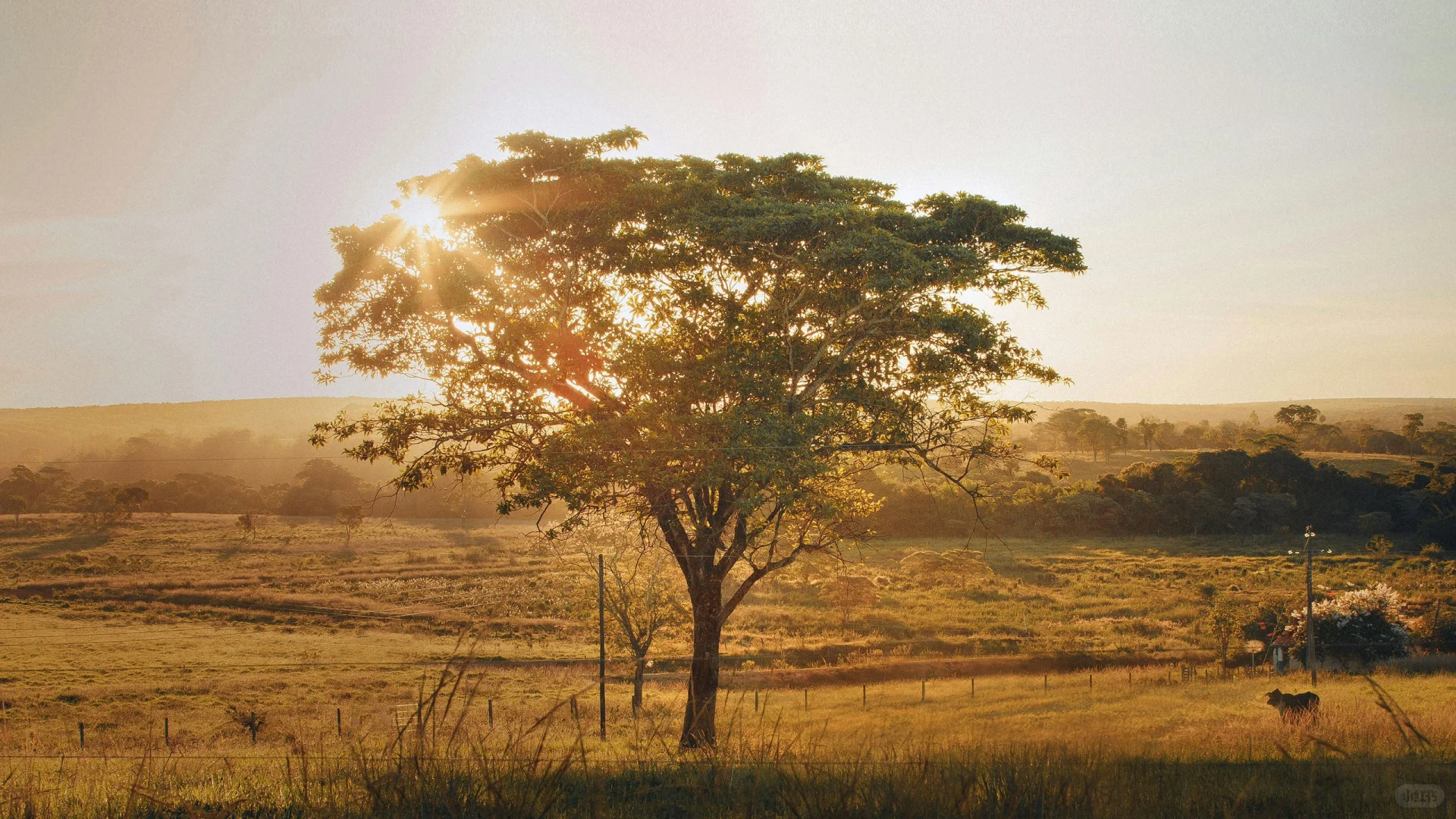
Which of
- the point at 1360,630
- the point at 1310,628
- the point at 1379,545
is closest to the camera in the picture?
the point at 1310,628

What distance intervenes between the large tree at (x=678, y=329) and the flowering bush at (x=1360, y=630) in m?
35.4

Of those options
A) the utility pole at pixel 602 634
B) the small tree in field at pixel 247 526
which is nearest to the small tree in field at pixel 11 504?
the small tree in field at pixel 247 526

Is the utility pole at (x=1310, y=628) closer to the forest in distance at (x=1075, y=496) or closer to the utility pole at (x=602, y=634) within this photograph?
the forest in distance at (x=1075, y=496)

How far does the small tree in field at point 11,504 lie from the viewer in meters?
58.6

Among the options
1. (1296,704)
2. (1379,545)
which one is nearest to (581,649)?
(1296,704)

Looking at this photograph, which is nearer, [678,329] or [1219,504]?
[678,329]

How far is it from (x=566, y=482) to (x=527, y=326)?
3.56m

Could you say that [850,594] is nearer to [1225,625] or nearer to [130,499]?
[1225,625]

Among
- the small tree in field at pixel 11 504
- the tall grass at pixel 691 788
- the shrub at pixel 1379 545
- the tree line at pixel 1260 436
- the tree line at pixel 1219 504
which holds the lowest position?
the shrub at pixel 1379 545

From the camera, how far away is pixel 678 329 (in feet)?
54.7

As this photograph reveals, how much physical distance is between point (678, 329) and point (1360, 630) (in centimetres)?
4312

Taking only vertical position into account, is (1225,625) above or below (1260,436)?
below

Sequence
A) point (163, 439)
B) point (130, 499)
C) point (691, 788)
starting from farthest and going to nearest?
point (163, 439)
point (130, 499)
point (691, 788)

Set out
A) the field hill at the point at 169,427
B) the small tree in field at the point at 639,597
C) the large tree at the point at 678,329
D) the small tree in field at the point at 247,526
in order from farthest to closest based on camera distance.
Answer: the field hill at the point at 169,427 → the small tree in field at the point at 247,526 → the small tree in field at the point at 639,597 → the large tree at the point at 678,329
